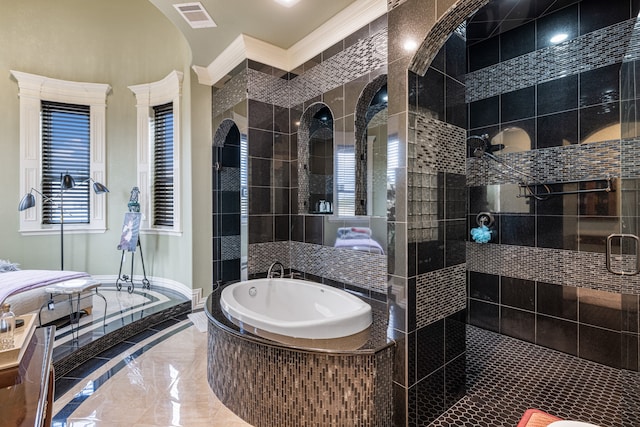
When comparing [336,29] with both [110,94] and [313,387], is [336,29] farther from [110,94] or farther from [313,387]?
[110,94]

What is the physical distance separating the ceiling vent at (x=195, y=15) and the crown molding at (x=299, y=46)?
319 mm

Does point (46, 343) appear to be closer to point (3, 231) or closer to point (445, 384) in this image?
point (445, 384)

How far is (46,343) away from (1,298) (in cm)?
181

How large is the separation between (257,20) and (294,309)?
101 inches

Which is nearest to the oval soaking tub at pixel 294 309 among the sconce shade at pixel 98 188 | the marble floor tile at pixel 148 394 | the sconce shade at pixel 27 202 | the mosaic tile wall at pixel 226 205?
the marble floor tile at pixel 148 394

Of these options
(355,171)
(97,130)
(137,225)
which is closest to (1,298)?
(137,225)

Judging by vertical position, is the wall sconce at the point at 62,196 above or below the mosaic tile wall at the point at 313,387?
above

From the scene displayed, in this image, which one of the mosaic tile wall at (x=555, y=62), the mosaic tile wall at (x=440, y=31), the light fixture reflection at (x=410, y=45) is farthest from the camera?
the mosaic tile wall at (x=555, y=62)

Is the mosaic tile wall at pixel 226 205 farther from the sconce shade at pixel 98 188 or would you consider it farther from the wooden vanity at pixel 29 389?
the wooden vanity at pixel 29 389

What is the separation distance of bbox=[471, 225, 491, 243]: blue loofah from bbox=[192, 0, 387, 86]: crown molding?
214 centimetres

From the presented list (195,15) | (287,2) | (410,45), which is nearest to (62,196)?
(195,15)

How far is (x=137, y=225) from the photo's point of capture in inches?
160

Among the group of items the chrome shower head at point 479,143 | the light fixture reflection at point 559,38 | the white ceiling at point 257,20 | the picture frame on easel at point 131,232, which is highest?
the white ceiling at point 257,20

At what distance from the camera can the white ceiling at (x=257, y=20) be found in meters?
2.58
